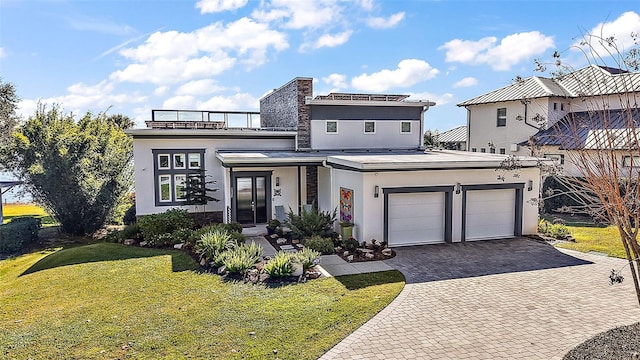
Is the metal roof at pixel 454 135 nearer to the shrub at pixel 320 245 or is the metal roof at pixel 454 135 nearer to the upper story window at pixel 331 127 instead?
the upper story window at pixel 331 127

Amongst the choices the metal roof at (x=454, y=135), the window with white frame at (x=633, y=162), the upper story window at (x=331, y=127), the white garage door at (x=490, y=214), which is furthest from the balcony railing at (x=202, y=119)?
the metal roof at (x=454, y=135)

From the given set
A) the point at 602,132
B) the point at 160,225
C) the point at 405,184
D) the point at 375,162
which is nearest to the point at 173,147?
the point at 160,225

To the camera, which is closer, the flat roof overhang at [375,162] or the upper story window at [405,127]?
the flat roof overhang at [375,162]

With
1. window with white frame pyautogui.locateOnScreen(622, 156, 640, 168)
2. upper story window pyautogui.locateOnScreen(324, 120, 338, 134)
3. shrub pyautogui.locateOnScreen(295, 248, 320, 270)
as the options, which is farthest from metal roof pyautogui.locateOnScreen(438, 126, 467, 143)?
shrub pyautogui.locateOnScreen(295, 248, 320, 270)

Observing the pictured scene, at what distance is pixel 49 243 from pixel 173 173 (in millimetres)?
5510

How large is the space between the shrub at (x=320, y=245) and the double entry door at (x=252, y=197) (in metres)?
4.90

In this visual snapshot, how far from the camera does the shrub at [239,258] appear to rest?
1073 cm

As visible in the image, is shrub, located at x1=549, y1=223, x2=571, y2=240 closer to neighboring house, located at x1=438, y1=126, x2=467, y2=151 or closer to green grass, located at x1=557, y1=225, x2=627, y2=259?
green grass, located at x1=557, y1=225, x2=627, y2=259

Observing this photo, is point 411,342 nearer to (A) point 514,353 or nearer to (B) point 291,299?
(A) point 514,353

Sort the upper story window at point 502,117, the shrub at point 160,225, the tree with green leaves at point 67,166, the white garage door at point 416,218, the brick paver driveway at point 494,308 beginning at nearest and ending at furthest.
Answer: the brick paver driveway at point 494,308, the white garage door at point 416,218, the shrub at point 160,225, the tree with green leaves at point 67,166, the upper story window at point 502,117

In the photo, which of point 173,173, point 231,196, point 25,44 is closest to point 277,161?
point 231,196

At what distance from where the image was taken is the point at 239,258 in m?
11.0

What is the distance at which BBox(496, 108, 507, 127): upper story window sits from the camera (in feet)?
89.3

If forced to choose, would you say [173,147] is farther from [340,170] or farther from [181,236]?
[340,170]
